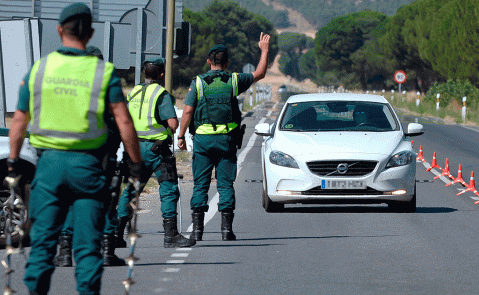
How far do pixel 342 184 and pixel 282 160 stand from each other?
786 mm

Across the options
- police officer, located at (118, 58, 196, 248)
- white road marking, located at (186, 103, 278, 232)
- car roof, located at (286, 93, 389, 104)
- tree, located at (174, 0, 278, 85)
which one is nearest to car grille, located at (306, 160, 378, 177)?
white road marking, located at (186, 103, 278, 232)

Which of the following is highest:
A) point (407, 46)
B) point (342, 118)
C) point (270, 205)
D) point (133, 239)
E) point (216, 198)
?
point (133, 239)

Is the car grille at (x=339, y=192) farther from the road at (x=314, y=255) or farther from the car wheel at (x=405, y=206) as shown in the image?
the car wheel at (x=405, y=206)

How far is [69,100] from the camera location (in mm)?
5750

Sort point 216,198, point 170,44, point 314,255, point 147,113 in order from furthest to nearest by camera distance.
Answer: point 170,44 < point 216,198 < point 147,113 < point 314,255

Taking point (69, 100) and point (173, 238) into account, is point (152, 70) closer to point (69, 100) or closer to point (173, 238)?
point (173, 238)

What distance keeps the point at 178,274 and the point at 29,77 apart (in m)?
2.81

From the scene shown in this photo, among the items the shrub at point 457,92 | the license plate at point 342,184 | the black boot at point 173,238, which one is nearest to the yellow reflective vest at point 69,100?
the black boot at point 173,238

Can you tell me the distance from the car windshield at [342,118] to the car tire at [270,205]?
999 mm

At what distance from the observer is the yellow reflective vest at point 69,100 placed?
5738 millimetres

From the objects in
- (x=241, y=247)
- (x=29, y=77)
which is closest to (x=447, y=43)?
(x=241, y=247)

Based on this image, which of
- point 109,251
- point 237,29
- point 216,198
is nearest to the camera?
point 109,251

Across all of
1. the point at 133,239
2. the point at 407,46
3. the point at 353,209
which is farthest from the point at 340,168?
the point at 407,46

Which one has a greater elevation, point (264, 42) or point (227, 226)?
point (264, 42)
